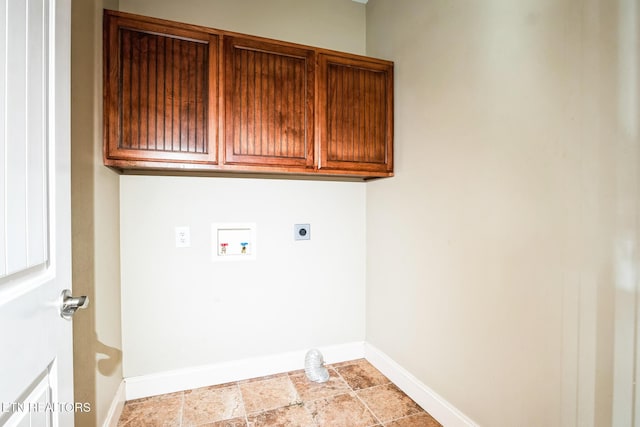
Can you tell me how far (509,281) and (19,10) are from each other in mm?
1711

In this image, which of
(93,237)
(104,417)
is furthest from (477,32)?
(104,417)

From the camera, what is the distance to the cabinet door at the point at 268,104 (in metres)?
1.64

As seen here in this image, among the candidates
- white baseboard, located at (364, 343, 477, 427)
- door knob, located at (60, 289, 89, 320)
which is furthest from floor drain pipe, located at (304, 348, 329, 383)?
door knob, located at (60, 289, 89, 320)

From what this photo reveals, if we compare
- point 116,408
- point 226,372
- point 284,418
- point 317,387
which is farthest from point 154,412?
point 317,387

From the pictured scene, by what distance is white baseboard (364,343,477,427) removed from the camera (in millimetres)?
1533

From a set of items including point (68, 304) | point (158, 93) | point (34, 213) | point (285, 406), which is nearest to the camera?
point (34, 213)

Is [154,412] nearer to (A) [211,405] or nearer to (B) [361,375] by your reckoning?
(A) [211,405]

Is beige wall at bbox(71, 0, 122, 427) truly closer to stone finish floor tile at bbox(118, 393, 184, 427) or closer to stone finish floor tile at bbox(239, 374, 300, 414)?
stone finish floor tile at bbox(118, 393, 184, 427)

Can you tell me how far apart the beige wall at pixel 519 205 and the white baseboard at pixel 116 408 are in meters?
1.62

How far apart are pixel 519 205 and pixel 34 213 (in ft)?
5.08

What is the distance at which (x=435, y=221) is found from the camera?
1.67m

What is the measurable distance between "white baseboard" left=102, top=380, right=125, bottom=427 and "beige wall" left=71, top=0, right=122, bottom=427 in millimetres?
42

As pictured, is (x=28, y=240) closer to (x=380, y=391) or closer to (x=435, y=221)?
(x=435, y=221)

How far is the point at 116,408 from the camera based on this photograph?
1609mm
